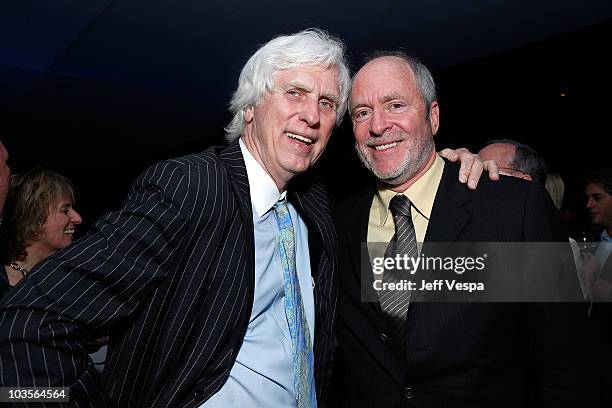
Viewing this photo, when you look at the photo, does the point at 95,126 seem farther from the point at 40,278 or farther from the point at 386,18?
the point at 40,278

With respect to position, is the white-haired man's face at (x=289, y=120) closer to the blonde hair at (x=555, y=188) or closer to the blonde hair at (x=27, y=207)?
the blonde hair at (x=27, y=207)

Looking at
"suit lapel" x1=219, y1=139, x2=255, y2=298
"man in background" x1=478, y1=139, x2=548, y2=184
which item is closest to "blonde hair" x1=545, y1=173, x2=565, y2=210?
"man in background" x1=478, y1=139, x2=548, y2=184

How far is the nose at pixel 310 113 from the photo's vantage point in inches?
68.2

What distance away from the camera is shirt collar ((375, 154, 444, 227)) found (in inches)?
71.5

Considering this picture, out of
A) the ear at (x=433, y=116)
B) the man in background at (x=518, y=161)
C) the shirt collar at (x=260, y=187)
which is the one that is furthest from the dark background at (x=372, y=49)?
the shirt collar at (x=260, y=187)

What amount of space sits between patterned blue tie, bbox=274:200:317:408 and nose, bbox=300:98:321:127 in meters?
0.34

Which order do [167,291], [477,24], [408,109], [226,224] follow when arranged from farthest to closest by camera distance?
[477,24]
[408,109]
[226,224]
[167,291]

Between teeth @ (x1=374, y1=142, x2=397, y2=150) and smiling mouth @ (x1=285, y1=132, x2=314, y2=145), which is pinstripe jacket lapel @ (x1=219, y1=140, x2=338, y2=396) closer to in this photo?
smiling mouth @ (x1=285, y1=132, x2=314, y2=145)

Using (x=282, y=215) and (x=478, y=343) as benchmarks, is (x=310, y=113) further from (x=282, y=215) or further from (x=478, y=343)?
(x=478, y=343)

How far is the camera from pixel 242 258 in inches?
56.1

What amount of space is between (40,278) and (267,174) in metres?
0.79

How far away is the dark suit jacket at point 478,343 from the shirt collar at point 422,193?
0.27ft

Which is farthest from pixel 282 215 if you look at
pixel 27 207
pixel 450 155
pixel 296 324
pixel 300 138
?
pixel 27 207

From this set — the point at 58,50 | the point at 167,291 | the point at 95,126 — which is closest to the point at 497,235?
the point at 167,291
